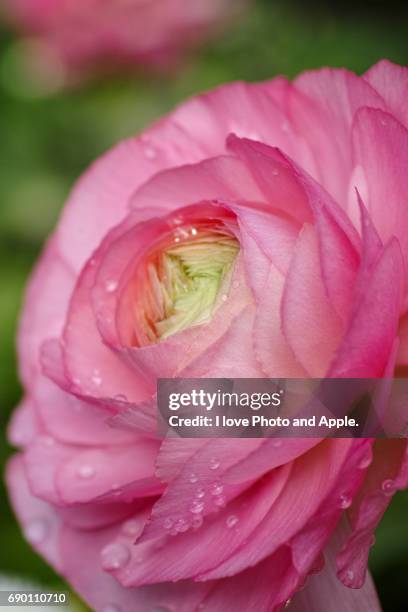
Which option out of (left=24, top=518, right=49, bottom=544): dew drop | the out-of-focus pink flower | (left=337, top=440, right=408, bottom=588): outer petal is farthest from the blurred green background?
(left=337, top=440, right=408, bottom=588): outer petal

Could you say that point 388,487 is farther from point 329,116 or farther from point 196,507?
point 329,116

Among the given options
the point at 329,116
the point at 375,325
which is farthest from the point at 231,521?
the point at 329,116

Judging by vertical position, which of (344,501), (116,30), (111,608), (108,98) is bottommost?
(111,608)

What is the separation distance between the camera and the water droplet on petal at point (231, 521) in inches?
17.5

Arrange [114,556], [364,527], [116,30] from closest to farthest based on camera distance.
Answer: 1. [364,527]
2. [114,556]
3. [116,30]

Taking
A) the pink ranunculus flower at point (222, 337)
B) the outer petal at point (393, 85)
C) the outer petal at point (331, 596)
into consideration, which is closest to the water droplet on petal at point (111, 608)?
the pink ranunculus flower at point (222, 337)

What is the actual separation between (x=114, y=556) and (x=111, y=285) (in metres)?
0.16

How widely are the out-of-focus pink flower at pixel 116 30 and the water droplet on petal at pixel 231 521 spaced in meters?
1.01

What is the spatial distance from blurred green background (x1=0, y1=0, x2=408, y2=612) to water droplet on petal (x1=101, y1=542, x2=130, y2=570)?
655 millimetres

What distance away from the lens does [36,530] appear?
57 centimetres

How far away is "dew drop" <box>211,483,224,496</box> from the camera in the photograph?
42cm

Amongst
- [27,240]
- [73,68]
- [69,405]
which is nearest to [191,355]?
[69,405]

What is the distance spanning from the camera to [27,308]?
0.61 m

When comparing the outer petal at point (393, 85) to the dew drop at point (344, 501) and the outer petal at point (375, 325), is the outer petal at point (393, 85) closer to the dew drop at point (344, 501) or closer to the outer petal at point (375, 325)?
the outer petal at point (375, 325)
